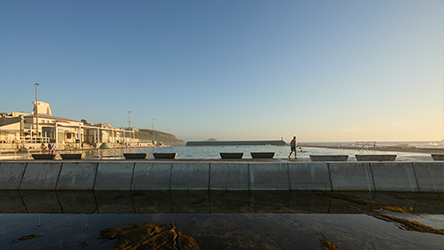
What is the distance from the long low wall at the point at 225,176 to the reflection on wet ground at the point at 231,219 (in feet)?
2.04

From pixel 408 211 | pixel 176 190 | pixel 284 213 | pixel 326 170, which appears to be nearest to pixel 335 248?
pixel 284 213

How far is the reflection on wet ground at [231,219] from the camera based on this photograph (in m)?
5.58

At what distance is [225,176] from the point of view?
11.5 meters

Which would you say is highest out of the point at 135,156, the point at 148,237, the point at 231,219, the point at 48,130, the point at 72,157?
the point at 48,130

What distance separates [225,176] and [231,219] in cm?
425

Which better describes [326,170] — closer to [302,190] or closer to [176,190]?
[302,190]

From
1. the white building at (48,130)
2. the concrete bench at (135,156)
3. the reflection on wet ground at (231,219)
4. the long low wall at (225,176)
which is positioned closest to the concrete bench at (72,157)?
the long low wall at (225,176)

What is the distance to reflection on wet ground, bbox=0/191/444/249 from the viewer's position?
18.3 ft

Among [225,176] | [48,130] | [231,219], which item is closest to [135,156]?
[225,176]

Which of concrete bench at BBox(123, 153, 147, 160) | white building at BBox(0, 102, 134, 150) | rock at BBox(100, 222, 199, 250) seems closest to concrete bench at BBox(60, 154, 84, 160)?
concrete bench at BBox(123, 153, 147, 160)

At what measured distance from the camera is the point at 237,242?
18.3 feet

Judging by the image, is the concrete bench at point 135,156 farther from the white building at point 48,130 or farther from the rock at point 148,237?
the white building at point 48,130

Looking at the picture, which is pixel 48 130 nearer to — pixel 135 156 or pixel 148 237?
pixel 135 156

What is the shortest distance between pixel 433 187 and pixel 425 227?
22.2 ft
